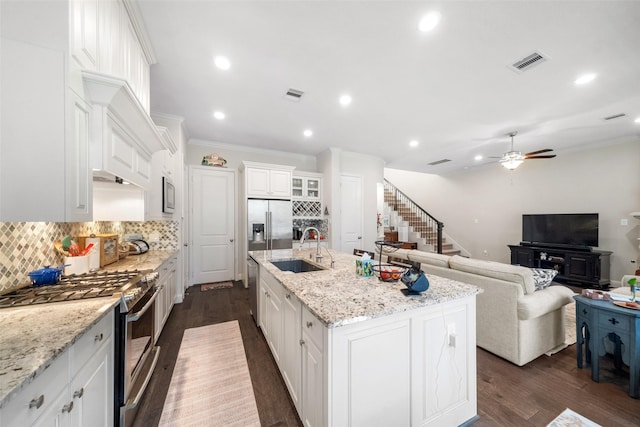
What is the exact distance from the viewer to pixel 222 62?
2.31 meters

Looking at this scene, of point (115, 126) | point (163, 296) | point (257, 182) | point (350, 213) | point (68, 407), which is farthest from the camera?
point (350, 213)

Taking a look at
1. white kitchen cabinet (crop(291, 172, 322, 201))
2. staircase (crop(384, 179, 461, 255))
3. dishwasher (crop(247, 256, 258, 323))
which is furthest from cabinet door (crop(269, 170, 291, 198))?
staircase (crop(384, 179, 461, 255))

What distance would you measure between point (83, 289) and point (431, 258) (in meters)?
3.17

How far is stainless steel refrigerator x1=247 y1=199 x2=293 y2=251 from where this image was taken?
4.42 metres

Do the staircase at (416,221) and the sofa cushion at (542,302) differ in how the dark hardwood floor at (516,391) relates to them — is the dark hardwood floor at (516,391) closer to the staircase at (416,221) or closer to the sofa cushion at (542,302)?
the sofa cushion at (542,302)

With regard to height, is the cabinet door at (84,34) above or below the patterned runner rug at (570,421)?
above

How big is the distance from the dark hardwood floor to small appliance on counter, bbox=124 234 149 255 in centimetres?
115

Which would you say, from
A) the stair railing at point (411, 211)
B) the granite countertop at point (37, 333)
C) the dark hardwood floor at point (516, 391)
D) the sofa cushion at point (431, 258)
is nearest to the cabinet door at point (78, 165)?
the granite countertop at point (37, 333)

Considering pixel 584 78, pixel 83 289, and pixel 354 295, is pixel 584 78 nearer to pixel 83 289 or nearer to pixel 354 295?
pixel 354 295

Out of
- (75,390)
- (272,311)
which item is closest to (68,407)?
(75,390)

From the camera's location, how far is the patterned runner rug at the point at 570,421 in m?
1.50

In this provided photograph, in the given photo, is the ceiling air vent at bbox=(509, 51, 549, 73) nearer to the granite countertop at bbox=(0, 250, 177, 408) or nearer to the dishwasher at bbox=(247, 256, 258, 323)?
the dishwasher at bbox=(247, 256, 258, 323)

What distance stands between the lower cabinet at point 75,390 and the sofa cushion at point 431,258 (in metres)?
2.95

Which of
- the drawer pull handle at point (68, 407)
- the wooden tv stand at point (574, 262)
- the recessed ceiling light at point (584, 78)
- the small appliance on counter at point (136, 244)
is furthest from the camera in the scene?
the wooden tv stand at point (574, 262)
